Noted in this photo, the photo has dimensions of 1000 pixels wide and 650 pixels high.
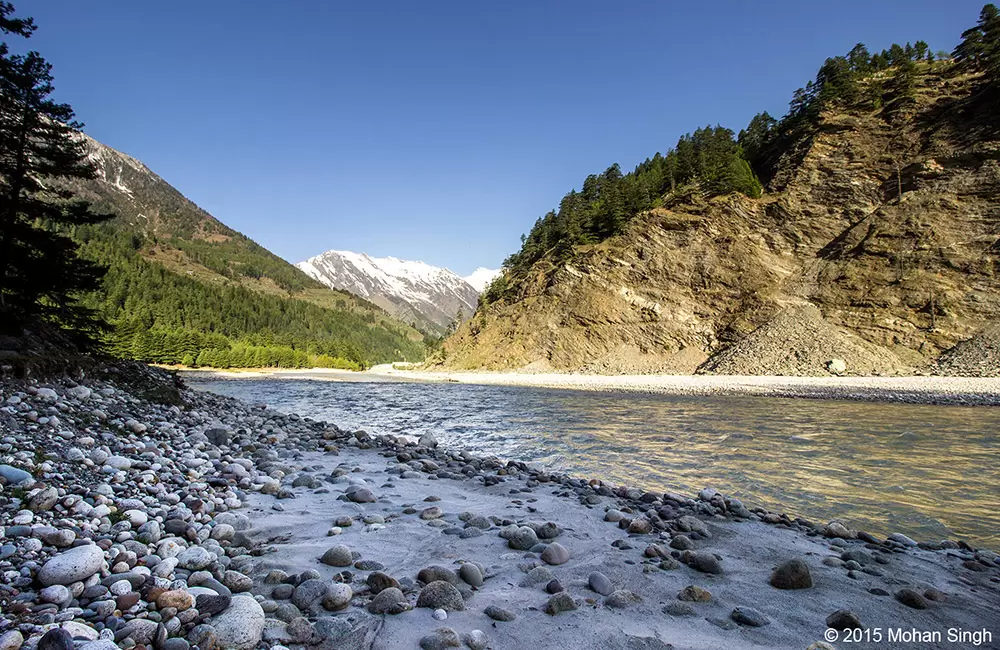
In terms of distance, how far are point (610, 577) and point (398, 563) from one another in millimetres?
1851

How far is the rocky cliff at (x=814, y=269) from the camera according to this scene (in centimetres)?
3584

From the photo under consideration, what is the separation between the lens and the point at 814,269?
146 ft

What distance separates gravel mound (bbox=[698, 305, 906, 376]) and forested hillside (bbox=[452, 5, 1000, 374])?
0.14m

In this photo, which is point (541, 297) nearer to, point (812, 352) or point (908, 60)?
point (812, 352)

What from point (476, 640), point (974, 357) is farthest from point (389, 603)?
point (974, 357)

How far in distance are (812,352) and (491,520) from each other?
1571 inches

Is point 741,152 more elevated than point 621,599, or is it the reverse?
point 741,152

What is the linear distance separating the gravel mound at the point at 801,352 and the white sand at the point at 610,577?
118 feet

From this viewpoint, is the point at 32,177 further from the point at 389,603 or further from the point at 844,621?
the point at 844,621

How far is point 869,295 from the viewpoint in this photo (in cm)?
3869

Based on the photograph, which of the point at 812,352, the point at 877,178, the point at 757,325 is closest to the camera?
the point at 812,352

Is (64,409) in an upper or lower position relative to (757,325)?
lower

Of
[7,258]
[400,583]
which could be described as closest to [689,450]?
[400,583]

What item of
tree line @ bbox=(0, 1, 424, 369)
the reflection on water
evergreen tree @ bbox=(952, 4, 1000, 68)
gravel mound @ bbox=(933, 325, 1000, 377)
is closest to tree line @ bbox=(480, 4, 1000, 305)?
evergreen tree @ bbox=(952, 4, 1000, 68)
